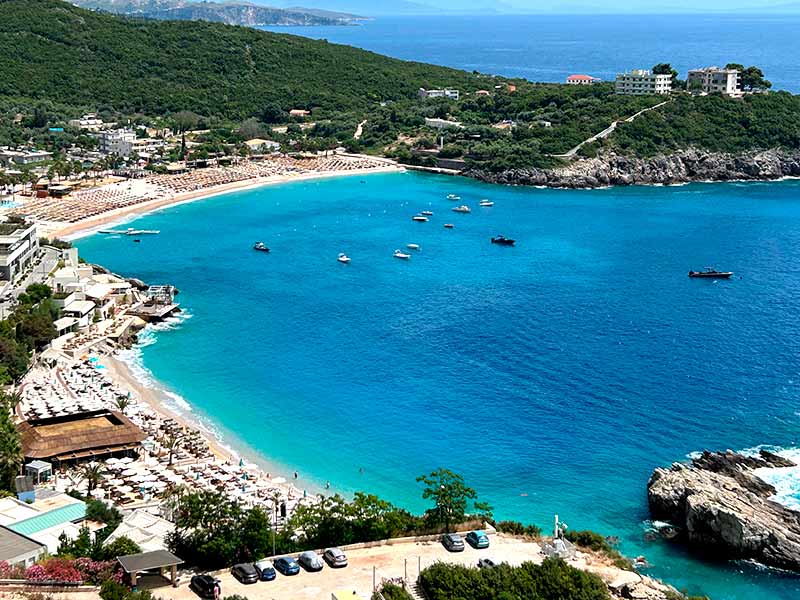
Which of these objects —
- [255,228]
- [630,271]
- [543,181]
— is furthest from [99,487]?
[543,181]

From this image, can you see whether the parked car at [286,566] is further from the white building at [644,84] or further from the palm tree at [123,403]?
the white building at [644,84]

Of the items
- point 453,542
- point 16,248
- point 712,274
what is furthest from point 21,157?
point 453,542

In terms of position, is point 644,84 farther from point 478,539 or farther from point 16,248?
Answer: point 478,539

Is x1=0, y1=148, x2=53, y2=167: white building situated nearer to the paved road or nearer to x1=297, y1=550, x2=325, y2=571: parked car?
the paved road

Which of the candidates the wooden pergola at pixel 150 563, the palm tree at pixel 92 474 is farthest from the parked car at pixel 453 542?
the palm tree at pixel 92 474

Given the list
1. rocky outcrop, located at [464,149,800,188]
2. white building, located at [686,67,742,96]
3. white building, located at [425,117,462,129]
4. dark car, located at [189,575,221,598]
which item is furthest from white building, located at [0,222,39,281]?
white building, located at [686,67,742,96]

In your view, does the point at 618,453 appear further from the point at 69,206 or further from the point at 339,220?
the point at 69,206
